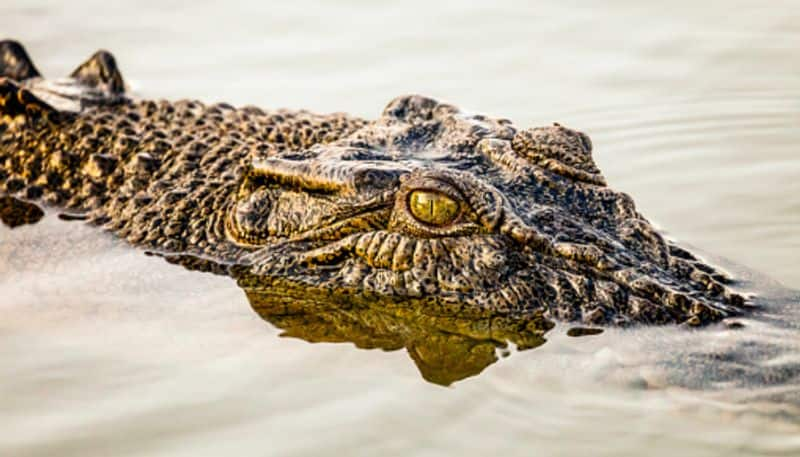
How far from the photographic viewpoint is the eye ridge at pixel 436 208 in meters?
4.99

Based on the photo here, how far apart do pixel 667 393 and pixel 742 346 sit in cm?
40

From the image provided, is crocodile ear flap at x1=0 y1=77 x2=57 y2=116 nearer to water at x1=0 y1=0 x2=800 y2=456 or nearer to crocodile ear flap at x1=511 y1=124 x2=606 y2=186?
water at x1=0 y1=0 x2=800 y2=456

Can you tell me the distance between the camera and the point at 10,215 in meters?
6.23

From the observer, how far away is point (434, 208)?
16.4 ft

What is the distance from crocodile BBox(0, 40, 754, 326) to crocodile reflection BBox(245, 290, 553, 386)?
0.04 meters

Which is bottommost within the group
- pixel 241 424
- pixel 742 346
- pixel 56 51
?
pixel 241 424

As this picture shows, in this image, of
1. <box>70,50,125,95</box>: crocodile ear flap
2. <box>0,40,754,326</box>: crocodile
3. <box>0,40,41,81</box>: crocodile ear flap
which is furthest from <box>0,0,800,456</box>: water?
<box>0,40,41,81</box>: crocodile ear flap

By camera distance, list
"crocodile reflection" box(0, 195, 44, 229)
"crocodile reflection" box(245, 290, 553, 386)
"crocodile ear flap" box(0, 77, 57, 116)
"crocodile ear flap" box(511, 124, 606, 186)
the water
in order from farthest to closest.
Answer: "crocodile ear flap" box(0, 77, 57, 116)
"crocodile reflection" box(0, 195, 44, 229)
"crocodile ear flap" box(511, 124, 606, 186)
"crocodile reflection" box(245, 290, 553, 386)
the water

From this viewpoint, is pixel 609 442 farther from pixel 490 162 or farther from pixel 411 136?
pixel 411 136

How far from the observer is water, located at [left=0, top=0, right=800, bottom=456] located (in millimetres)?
4270

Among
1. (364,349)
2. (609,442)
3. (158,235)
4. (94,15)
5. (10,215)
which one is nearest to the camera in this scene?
(609,442)

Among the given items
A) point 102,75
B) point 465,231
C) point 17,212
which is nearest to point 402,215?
point 465,231

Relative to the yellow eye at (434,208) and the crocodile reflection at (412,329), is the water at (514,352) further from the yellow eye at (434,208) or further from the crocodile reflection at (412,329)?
the yellow eye at (434,208)

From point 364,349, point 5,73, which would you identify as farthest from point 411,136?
point 5,73
